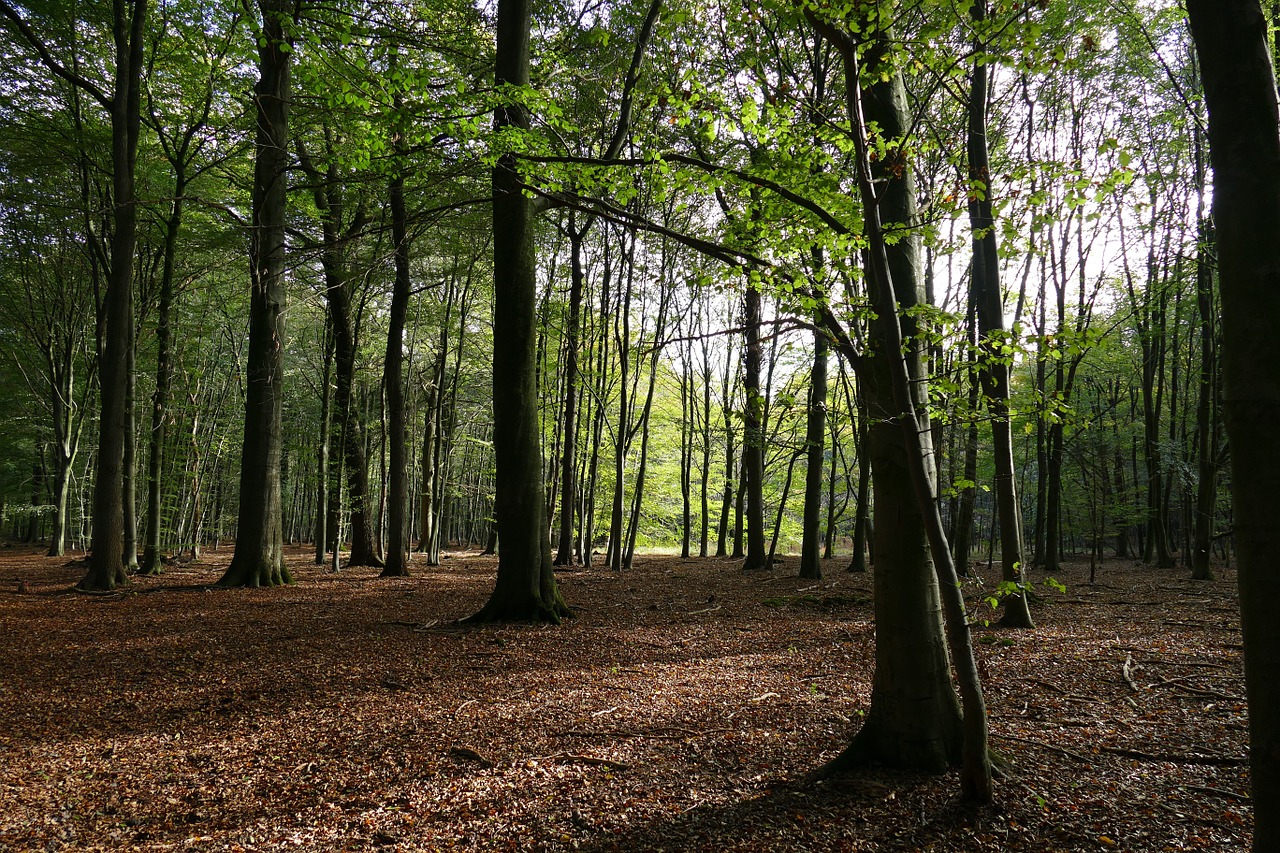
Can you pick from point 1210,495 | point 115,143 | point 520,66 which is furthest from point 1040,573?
point 115,143

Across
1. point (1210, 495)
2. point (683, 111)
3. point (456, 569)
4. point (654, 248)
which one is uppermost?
point (654, 248)

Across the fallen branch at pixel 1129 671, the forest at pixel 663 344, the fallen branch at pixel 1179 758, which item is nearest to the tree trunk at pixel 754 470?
the forest at pixel 663 344

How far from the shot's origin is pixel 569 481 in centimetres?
1584

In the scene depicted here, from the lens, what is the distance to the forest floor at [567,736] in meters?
2.93

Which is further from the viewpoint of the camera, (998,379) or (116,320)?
(116,320)

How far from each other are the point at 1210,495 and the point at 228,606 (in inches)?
673

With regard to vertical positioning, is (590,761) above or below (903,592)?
below

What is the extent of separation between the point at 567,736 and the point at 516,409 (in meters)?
4.71

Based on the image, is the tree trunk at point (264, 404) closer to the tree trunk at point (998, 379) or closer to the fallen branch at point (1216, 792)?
the tree trunk at point (998, 379)

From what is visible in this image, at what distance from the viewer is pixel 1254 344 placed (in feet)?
5.66

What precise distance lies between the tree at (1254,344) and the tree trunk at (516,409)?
6.97 meters

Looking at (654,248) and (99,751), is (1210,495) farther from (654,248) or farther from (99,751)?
(99,751)

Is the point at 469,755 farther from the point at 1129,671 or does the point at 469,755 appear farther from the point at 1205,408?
the point at 1205,408

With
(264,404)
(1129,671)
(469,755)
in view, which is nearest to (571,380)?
(264,404)
